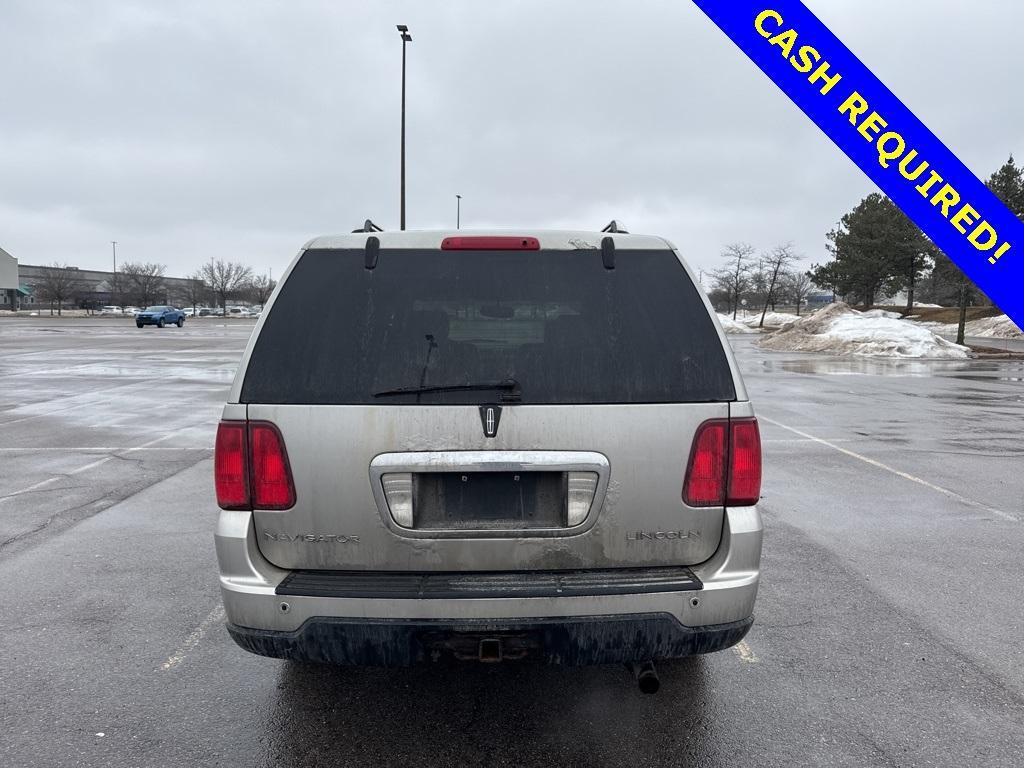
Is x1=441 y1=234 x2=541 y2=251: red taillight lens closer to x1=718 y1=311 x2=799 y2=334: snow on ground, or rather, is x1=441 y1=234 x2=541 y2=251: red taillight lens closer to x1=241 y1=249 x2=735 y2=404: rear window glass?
x1=241 y1=249 x2=735 y2=404: rear window glass

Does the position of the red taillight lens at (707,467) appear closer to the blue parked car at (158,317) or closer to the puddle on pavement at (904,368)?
the puddle on pavement at (904,368)

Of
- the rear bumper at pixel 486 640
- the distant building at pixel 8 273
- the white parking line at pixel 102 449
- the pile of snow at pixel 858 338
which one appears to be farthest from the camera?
the distant building at pixel 8 273

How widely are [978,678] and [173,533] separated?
5.21 meters

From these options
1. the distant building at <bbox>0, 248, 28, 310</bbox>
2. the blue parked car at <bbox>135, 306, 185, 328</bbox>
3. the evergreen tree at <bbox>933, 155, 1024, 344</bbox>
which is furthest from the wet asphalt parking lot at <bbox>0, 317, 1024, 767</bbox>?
the distant building at <bbox>0, 248, 28, 310</bbox>

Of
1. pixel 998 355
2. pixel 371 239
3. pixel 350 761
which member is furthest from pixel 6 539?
pixel 998 355

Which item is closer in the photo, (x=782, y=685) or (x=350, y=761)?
(x=350, y=761)

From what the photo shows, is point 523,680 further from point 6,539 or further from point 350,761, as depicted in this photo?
point 6,539

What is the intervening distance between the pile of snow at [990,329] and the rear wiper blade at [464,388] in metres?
49.7

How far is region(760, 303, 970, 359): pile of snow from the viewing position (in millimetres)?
28969

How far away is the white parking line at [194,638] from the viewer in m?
3.48

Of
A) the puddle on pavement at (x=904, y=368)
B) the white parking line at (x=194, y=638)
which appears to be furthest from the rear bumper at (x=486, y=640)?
the puddle on pavement at (x=904, y=368)

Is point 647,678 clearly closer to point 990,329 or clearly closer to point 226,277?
point 990,329

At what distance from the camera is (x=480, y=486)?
2.58 meters

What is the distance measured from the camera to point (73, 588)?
4402mm
